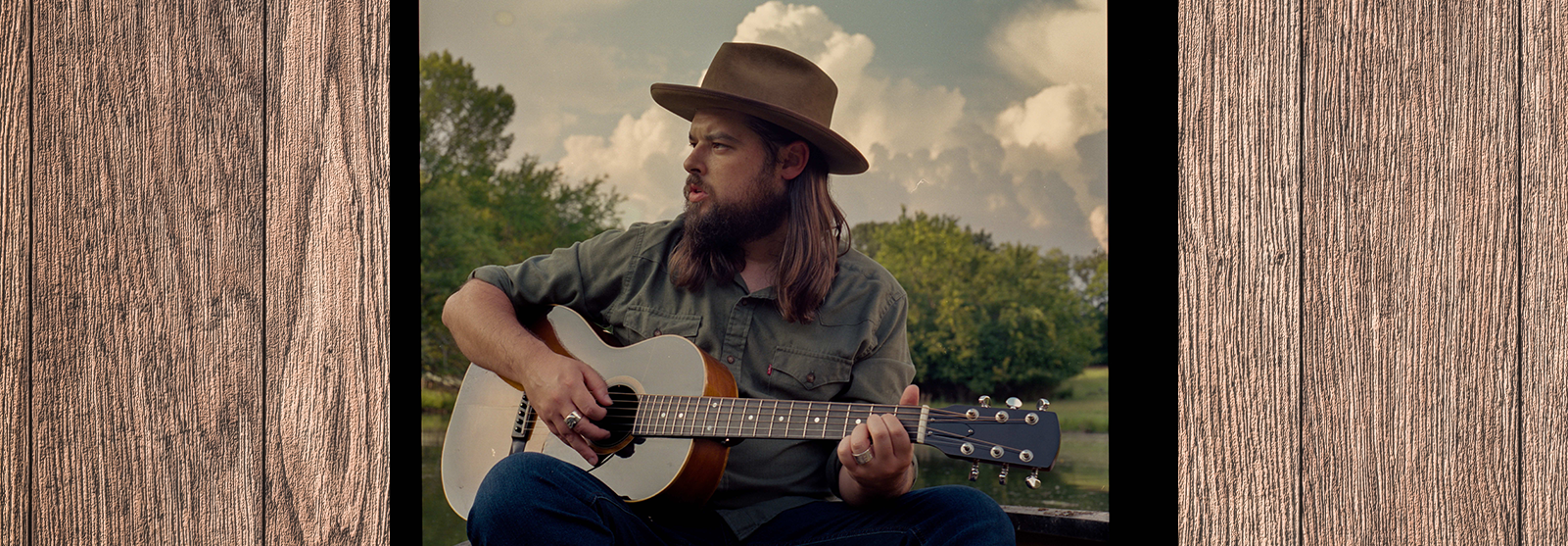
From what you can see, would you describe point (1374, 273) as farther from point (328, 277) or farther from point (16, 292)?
point (16, 292)

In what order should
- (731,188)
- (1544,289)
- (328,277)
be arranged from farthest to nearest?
(328,277) → (731,188) → (1544,289)

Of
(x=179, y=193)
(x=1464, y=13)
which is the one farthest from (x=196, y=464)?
(x=1464, y=13)

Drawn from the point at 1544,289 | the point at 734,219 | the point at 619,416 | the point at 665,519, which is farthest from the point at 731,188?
the point at 1544,289

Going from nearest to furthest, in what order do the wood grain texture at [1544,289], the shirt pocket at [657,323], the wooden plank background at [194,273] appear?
the wood grain texture at [1544,289] < the shirt pocket at [657,323] < the wooden plank background at [194,273]

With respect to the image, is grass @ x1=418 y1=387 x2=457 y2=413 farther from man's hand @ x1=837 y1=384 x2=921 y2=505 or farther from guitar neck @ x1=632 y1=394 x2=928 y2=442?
man's hand @ x1=837 y1=384 x2=921 y2=505

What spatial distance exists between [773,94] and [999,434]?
0.58 metres

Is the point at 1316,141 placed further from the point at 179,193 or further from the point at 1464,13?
the point at 179,193

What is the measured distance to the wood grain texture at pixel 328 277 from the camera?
1.43 metres

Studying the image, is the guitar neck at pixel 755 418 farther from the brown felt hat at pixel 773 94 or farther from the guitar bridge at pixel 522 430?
the brown felt hat at pixel 773 94

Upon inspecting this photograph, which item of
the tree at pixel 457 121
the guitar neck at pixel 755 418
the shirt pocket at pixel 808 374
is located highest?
the tree at pixel 457 121

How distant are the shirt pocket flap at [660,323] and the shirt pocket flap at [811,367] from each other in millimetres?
133

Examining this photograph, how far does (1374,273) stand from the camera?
4.07 ft

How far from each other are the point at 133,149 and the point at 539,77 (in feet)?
2.36

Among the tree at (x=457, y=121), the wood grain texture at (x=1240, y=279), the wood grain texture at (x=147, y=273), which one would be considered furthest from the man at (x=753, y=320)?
the wood grain texture at (x=147, y=273)
